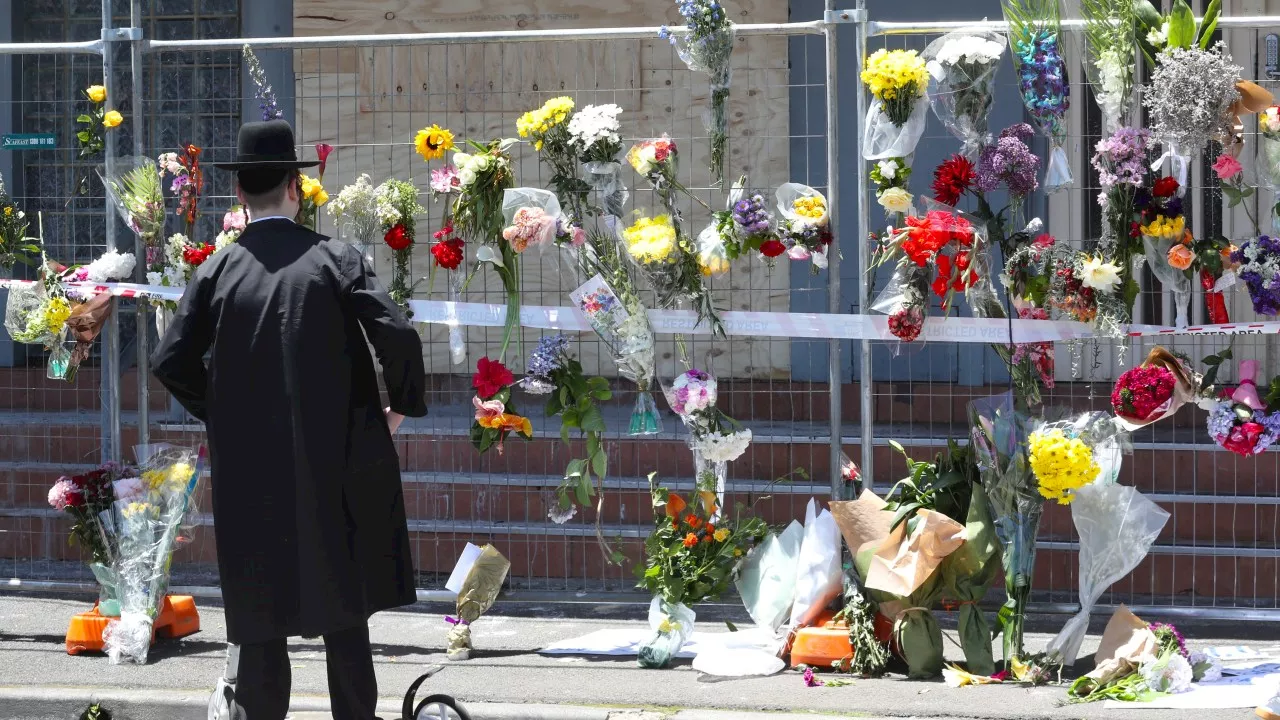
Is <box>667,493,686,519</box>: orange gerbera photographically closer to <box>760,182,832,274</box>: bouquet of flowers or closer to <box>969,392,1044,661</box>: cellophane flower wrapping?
<box>760,182,832,274</box>: bouquet of flowers

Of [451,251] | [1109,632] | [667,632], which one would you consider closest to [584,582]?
[667,632]

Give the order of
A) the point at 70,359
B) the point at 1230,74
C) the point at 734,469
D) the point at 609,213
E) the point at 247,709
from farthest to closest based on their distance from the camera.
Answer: the point at 734,469 → the point at 70,359 → the point at 609,213 → the point at 1230,74 → the point at 247,709

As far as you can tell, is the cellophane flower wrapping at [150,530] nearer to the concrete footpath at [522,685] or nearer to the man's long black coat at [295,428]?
the concrete footpath at [522,685]

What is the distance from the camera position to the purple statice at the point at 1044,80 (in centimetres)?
526

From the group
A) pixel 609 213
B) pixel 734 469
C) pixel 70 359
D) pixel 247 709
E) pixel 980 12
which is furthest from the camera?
pixel 980 12

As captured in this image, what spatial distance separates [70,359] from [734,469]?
3066 millimetres

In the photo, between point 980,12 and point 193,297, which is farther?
point 980,12

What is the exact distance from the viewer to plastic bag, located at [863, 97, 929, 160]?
5.39 metres

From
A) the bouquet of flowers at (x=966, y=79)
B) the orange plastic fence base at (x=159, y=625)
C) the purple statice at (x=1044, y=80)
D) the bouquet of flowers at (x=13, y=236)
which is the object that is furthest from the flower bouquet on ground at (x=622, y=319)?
the bouquet of flowers at (x=13, y=236)

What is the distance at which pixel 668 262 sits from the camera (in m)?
5.54

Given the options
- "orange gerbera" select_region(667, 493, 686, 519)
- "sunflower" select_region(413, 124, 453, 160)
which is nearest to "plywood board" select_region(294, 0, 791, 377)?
"sunflower" select_region(413, 124, 453, 160)

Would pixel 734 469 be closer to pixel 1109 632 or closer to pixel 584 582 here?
pixel 584 582

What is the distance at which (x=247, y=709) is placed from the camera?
14.4ft

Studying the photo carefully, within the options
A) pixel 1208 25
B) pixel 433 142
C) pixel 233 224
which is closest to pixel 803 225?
pixel 433 142
